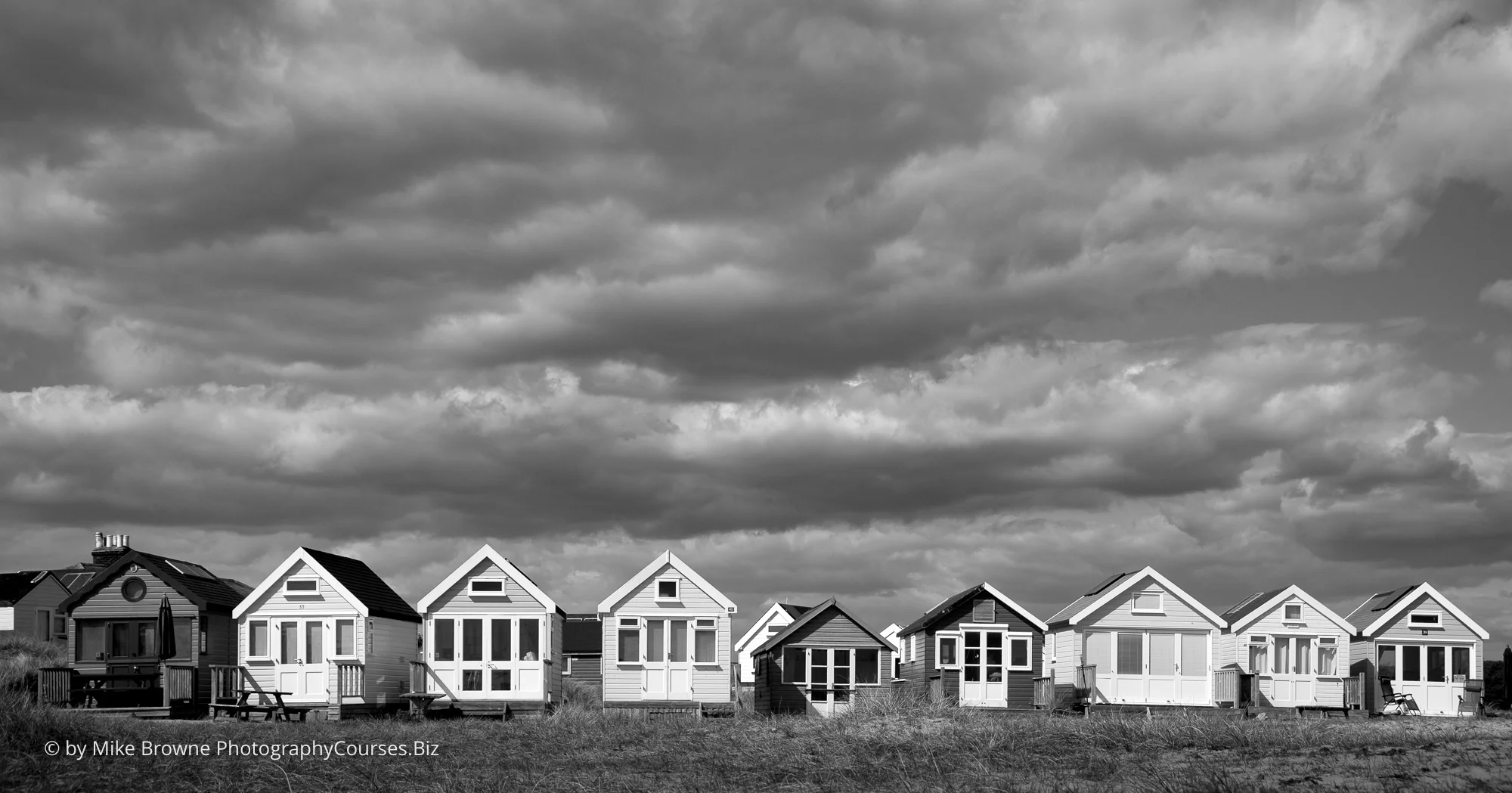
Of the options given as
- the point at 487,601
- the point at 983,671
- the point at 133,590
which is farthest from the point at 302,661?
the point at 983,671

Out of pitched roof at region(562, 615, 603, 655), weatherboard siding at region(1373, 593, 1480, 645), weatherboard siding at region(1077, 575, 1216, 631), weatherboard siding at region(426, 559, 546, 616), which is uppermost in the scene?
weatherboard siding at region(426, 559, 546, 616)

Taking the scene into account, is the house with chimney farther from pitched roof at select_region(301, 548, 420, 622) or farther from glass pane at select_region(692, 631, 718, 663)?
glass pane at select_region(692, 631, 718, 663)

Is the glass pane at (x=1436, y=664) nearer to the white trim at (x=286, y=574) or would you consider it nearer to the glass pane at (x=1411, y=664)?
the glass pane at (x=1411, y=664)

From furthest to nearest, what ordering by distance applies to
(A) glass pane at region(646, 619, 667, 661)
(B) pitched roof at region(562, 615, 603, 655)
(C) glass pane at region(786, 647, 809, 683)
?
1. (B) pitched roof at region(562, 615, 603, 655)
2. (C) glass pane at region(786, 647, 809, 683)
3. (A) glass pane at region(646, 619, 667, 661)

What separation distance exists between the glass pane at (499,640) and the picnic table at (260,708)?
5143 millimetres

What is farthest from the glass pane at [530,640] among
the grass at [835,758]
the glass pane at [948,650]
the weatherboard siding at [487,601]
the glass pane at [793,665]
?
the glass pane at [948,650]

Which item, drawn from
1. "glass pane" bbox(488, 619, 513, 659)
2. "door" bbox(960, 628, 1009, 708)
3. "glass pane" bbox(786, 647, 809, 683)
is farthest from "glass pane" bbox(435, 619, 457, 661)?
"door" bbox(960, 628, 1009, 708)

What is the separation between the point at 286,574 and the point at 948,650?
2022 centimetres

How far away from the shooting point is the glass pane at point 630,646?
41.4 meters

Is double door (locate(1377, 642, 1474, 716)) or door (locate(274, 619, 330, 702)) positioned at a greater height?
door (locate(274, 619, 330, 702))

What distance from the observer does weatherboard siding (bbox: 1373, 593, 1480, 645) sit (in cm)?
4781

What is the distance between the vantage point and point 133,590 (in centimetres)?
4522

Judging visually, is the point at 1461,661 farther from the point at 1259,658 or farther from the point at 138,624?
the point at 138,624

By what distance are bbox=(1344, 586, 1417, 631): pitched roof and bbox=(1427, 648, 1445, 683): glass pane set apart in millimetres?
1927
